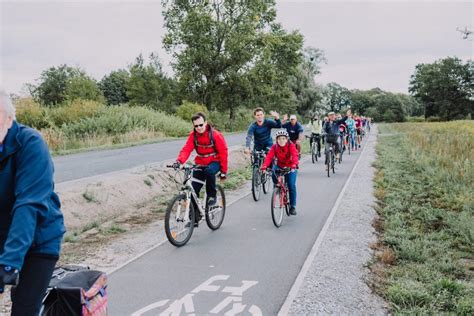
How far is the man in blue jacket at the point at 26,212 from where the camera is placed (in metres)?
2.52

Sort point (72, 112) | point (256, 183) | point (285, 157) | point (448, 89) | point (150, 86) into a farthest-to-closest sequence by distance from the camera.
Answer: point (448, 89) < point (150, 86) < point (72, 112) < point (256, 183) < point (285, 157)

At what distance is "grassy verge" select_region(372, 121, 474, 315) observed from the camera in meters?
5.74

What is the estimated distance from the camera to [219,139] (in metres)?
8.78

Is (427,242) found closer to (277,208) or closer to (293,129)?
(277,208)

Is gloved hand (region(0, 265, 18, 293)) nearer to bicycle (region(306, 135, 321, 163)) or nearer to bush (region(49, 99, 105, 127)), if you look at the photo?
bicycle (region(306, 135, 321, 163))

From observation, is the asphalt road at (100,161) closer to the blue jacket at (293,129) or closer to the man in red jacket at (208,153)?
the blue jacket at (293,129)

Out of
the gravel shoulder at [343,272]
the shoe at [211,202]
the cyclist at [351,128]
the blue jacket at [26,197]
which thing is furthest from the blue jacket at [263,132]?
the cyclist at [351,128]

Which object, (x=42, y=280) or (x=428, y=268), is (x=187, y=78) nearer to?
(x=428, y=268)

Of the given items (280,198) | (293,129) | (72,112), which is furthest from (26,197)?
(72,112)

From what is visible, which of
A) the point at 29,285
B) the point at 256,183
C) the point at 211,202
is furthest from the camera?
the point at 256,183

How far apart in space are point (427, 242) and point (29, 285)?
23.2 feet

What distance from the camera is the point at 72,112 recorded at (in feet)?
112

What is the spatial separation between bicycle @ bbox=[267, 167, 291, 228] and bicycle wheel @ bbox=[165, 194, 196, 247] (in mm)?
1776

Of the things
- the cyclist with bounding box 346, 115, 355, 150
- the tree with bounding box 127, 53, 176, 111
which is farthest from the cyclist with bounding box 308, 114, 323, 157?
the tree with bounding box 127, 53, 176, 111
